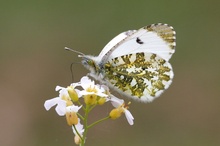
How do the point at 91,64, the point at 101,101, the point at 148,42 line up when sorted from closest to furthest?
the point at 101,101 < the point at 91,64 < the point at 148,42

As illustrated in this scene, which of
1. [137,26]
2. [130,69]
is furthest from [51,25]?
[130,69]

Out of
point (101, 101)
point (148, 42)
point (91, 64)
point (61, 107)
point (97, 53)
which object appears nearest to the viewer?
point (61, 107)

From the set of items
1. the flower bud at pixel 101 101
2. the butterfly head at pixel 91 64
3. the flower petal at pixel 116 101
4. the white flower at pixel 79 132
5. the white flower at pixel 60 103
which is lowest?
the white flower at pixel 79 132

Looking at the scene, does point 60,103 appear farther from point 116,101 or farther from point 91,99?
point 116,101

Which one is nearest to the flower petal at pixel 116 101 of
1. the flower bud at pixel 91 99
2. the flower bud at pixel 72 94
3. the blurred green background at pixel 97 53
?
the flower bud at pixel 91 99

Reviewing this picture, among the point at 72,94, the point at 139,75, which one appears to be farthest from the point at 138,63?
the point at 72,94

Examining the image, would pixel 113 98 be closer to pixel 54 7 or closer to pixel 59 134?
pixel 59 134

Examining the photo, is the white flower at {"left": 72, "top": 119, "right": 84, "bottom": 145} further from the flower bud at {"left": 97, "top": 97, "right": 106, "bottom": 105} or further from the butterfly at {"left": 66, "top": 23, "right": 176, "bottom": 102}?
the butterfly at {"left": 66, "top": 23, "right": 176, "bottom": 102}

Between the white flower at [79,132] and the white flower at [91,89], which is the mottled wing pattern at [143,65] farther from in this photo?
the white flower at [79,132]
